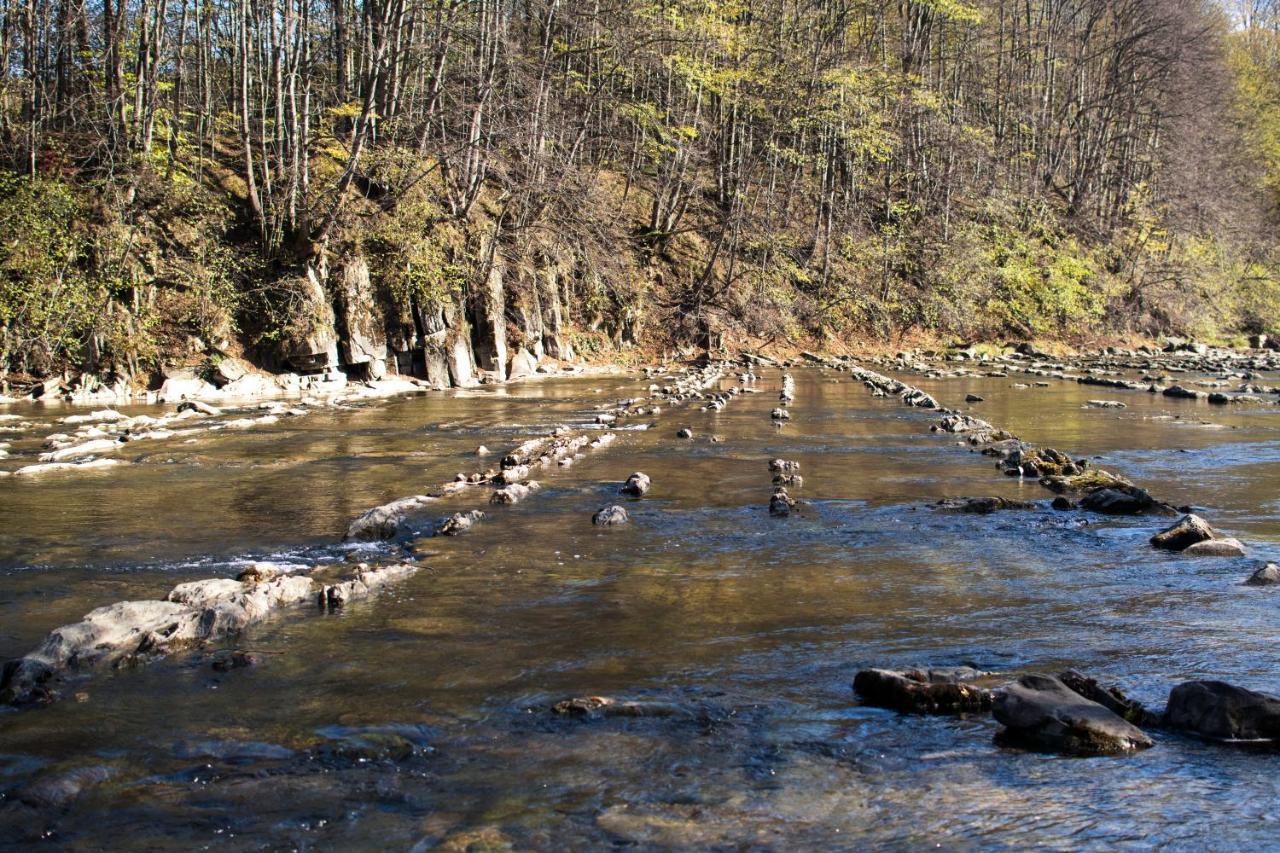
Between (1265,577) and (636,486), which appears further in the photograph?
(636,486)

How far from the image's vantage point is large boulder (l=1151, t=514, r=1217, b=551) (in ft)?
18.9

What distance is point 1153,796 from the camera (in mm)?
2783

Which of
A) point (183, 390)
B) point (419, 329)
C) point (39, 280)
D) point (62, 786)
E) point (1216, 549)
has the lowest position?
point (62, 786)

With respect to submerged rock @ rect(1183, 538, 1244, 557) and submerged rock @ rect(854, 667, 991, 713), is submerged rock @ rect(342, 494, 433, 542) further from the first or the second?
submerged rock @ rect(1183, 538, 1244, 557)

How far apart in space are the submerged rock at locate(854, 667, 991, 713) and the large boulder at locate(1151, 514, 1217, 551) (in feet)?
9.61

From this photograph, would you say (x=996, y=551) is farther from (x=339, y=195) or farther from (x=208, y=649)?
(x=339, y=195)

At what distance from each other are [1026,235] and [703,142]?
1391cm

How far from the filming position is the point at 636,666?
3.84 meters

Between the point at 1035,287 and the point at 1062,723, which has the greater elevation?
the point at 1035,287

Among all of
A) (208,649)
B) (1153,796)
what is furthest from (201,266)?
(1153,796)

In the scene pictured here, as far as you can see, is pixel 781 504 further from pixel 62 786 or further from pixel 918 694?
pixel 62 786

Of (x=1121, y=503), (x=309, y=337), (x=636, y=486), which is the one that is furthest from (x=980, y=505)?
(x=309, y=337)

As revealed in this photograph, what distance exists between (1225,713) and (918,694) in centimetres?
94

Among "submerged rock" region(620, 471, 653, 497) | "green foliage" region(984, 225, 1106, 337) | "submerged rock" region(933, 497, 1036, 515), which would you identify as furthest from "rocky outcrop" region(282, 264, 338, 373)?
"green foliage" region(984, 225, 1106, 337)
